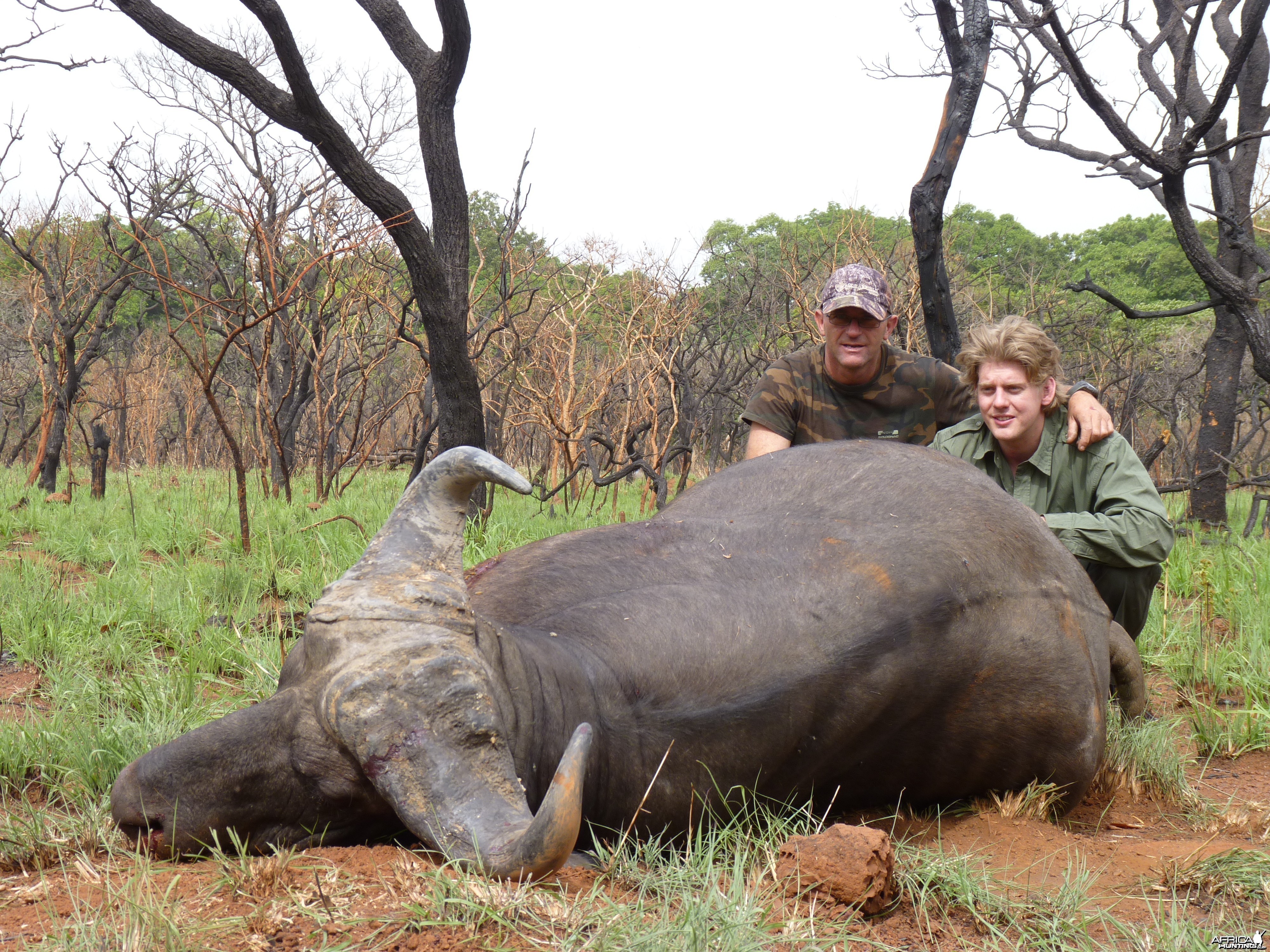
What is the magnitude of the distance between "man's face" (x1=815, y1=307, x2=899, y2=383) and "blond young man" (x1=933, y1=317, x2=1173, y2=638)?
0.76 m

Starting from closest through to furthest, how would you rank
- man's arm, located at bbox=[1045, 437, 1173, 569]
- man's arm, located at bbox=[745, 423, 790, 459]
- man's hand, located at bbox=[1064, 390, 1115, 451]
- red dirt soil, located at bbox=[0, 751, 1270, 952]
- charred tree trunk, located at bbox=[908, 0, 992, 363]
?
red dirt soil, located at bbox=[0, 751, 1270, 952]
man's arm, located at bbox=[1045, 437, 1173, 569]
man's hand, located at bbox=[1064, 390, 1115, 451]
man's arm, located at bbox=[745, 423, 790, 459]
charred tree trunk, located at bbox=[908, 0, 992, 363]

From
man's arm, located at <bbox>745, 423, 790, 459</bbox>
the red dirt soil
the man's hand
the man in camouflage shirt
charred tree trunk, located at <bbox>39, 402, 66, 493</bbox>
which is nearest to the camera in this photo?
the red dirt soil

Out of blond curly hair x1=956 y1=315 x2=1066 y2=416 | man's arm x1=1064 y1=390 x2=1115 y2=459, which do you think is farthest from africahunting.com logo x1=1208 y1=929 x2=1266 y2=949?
blond curly hair x1=956 y1=315 x2=1066 y2=416

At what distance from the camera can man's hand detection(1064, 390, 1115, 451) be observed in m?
3.54

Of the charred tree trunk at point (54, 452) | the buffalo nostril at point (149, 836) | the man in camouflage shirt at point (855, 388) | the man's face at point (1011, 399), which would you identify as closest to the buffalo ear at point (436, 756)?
the buffalo nostril at point (149, 836)

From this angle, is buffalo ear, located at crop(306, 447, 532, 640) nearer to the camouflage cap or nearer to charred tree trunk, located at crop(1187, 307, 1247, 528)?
the camouflage cap

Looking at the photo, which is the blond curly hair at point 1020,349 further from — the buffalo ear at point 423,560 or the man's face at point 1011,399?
the buffalo ear at point 423,560

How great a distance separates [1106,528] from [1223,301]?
4.07m

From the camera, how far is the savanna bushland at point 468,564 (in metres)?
1.76

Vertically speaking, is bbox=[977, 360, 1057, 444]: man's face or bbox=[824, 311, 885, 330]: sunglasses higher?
bbox=[824, 311, 885, 330]: sunglasses

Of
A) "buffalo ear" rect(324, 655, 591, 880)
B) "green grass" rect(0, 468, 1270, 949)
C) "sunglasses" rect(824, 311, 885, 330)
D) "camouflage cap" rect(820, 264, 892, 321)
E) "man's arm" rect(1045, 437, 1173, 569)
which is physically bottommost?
"green grass" rect(0, 468, 1270, 949)

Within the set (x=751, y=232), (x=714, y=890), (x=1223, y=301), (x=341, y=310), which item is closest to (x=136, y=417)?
(x=341, y=310)

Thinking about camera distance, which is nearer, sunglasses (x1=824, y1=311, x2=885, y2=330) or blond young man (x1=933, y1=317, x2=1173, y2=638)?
blond young man (x1=933, y1=317, x2=1173, y2=638)

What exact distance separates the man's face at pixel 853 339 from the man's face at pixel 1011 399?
3.01ft
